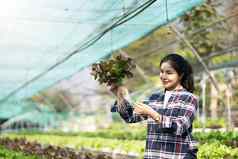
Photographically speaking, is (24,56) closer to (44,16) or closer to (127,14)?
(44,16)

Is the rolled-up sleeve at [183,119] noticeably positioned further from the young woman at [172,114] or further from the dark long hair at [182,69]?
the dark long hair at [182,69]

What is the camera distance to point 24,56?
501 inches

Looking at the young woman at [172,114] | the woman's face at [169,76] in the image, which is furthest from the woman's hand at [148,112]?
the woman's face at [169,76]

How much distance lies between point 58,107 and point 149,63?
1073 centimetres

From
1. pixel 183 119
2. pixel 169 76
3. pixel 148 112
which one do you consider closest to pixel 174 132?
pixel 183 119

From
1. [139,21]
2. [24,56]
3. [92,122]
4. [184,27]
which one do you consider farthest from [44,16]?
[92,122]

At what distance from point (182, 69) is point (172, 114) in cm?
27

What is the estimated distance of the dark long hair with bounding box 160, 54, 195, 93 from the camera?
3.34m

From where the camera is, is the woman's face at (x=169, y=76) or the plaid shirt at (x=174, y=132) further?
the woman's face at (x=169, y=76)

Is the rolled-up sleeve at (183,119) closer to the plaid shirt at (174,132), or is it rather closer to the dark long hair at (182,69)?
the plaid shirt at (174,132)

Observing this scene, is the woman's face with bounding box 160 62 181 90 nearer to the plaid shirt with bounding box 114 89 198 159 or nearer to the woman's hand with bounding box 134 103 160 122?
the plaid shirt with bounding box 114 89 198 159

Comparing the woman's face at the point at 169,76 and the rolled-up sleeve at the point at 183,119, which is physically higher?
the woman's face at the point at 169,76

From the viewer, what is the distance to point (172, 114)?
3246mm

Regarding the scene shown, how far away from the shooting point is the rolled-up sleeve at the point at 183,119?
3.15 metres
